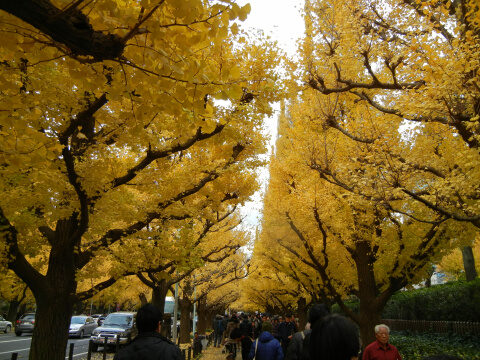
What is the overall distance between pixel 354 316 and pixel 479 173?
661 cm

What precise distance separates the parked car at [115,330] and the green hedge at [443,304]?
12826mm

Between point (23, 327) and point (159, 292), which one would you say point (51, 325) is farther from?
point (23, 327)

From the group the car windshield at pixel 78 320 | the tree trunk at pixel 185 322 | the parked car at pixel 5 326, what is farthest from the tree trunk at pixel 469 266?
the parked car at pixel 5 326

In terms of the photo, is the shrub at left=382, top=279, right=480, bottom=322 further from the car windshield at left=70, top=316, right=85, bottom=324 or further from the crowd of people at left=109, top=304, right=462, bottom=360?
the car windshield at left=70, top=316, right=85, bottom=324

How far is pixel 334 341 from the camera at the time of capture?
6.39 feet

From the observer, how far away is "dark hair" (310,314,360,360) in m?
1.93

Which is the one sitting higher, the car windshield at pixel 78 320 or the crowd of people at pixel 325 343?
the crowd of people at pixel 325 343

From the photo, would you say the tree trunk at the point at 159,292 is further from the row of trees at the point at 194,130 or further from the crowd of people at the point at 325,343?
the crowd of people at the point at 325,343

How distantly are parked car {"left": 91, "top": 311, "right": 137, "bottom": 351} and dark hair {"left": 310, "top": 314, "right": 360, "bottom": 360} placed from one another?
15.7 meters

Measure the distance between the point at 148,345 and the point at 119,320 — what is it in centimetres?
1744

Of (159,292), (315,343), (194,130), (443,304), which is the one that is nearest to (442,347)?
(443,304)

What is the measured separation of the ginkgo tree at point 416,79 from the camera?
5496 mm

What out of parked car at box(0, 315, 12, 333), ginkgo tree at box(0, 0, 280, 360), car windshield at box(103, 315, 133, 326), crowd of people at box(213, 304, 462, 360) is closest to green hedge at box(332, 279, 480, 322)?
ginkgo tree at box(0, 0, 280, 360)

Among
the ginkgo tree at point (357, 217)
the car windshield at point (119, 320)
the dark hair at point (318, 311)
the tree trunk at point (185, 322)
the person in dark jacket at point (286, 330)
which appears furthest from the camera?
the car windshield at point (119, 320)
